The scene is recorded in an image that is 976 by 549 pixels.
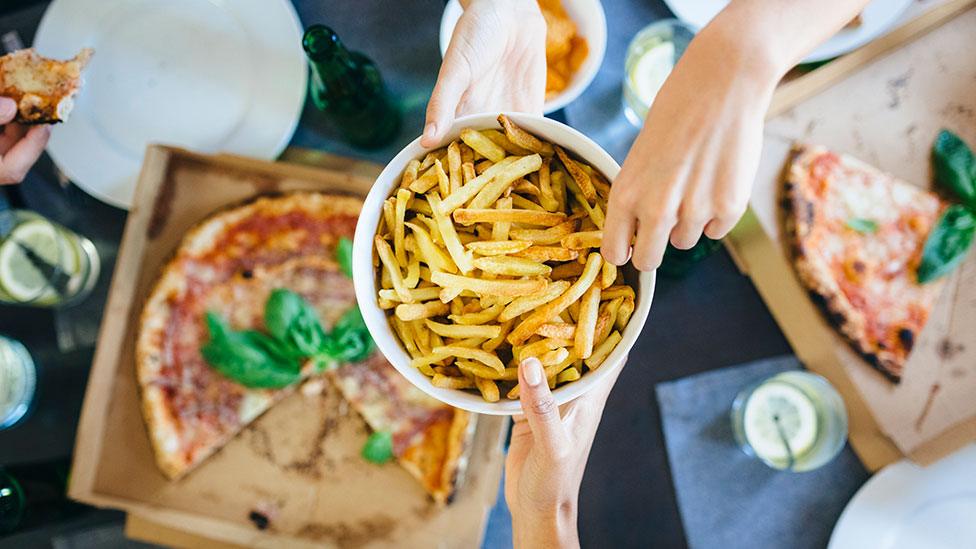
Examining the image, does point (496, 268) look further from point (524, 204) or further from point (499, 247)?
point (524, 204)

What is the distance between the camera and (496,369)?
161 centimetres

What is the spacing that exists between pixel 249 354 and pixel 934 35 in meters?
3.19

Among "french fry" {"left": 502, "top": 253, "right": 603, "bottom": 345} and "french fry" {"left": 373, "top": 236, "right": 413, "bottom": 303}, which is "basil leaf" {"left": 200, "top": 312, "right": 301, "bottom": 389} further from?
"french fry" {"left": 502, "top": 253, "right": 603, "bottom": 345}

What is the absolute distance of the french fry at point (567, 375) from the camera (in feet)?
5.27

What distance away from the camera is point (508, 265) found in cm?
157

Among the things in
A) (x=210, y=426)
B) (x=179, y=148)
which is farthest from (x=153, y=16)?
(x=210, y=426)

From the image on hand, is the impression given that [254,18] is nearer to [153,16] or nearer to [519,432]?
[153,16]

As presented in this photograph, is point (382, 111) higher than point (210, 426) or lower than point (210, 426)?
higher

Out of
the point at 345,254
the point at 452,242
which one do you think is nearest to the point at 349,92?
the point at 345,254

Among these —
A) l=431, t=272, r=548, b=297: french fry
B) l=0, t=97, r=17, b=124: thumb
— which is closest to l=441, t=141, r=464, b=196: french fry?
l=431, t=272, r=548, b=297: french fry

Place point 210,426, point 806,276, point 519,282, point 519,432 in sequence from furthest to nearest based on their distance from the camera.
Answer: point 210,426
point 806,276
point 519,432
point 519,282

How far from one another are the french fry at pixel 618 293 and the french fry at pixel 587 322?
4cm

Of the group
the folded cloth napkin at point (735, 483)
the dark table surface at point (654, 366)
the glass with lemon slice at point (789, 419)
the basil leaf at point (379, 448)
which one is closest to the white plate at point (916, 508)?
the folded cloth napkin at point (735, 483)

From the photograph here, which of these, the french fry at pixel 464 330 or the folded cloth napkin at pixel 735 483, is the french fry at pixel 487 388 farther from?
the folded cloth napkin at pixel 735 483
